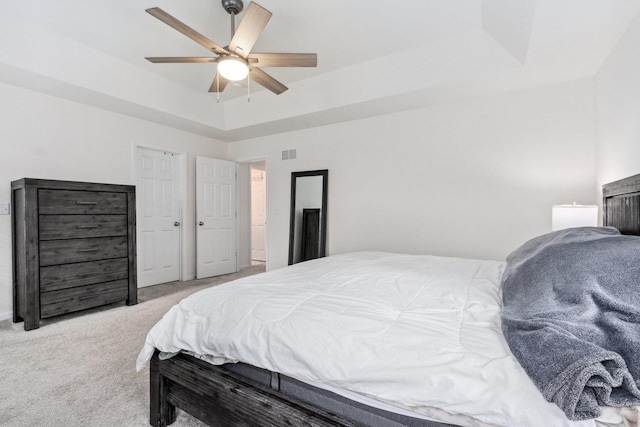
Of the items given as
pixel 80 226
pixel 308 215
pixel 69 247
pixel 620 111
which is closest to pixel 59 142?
pixel 80 226

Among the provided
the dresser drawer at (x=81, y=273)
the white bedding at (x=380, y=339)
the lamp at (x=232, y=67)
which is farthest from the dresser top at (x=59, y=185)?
the white bedding at (x=380, y=339)

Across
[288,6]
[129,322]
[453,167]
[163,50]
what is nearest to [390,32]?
[288,6]

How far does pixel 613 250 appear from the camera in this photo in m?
1.06

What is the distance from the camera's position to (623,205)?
209cm

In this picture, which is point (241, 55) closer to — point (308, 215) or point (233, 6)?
point (233, 6)

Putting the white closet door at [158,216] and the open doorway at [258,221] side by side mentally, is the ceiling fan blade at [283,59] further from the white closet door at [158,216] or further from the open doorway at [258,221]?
the open doorway at [258,221]

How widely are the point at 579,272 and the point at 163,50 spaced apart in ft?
12.4

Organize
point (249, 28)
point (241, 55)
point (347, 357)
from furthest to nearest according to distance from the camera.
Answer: point (241, 55)
point (249, 28)
point (347, 357)

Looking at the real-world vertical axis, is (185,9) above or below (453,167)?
above

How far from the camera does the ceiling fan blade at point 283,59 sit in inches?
94.5

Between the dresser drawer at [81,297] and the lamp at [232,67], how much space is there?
2.52 meters

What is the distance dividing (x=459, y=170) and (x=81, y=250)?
4096 mm

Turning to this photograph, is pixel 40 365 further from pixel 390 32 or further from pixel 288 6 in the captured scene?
pixel 390 32

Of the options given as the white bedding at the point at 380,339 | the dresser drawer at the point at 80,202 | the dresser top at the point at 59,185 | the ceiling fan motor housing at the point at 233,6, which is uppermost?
the ceiling fan motor housing at the point at 233,6
